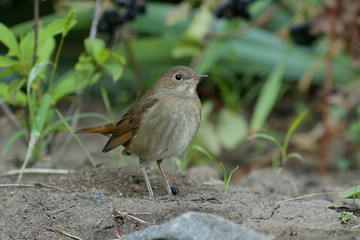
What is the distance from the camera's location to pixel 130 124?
14.0 ft

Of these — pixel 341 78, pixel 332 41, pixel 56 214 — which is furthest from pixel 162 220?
pixel 341 78

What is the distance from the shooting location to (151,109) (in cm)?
408

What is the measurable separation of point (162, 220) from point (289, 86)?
4.74 metres

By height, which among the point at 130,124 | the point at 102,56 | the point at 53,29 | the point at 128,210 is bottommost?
the point at 128,210

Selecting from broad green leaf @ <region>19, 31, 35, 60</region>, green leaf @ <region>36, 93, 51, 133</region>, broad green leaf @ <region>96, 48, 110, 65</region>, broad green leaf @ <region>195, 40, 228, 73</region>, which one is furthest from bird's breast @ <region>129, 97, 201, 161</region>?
broad green leaf @ <region>195, 40, 228, 73</region>

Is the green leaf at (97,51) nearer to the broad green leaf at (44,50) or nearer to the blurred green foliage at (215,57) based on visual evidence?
the blurred green foliage at (215,57)

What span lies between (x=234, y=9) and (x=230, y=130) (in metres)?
1.52

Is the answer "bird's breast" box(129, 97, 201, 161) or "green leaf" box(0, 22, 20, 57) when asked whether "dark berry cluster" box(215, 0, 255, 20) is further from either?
"green leaf" box(0, 22, 20, 57)

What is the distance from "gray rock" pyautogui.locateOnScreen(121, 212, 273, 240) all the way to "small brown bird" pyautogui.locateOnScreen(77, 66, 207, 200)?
3.71ft

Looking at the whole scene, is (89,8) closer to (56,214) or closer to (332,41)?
(332,41)

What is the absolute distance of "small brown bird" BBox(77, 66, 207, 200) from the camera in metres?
3.95

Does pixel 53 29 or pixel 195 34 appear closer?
pixel 53 29

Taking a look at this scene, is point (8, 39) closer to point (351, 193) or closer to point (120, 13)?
point (120, 13)

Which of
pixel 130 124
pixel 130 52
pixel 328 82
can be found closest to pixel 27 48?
pixel 130 124
